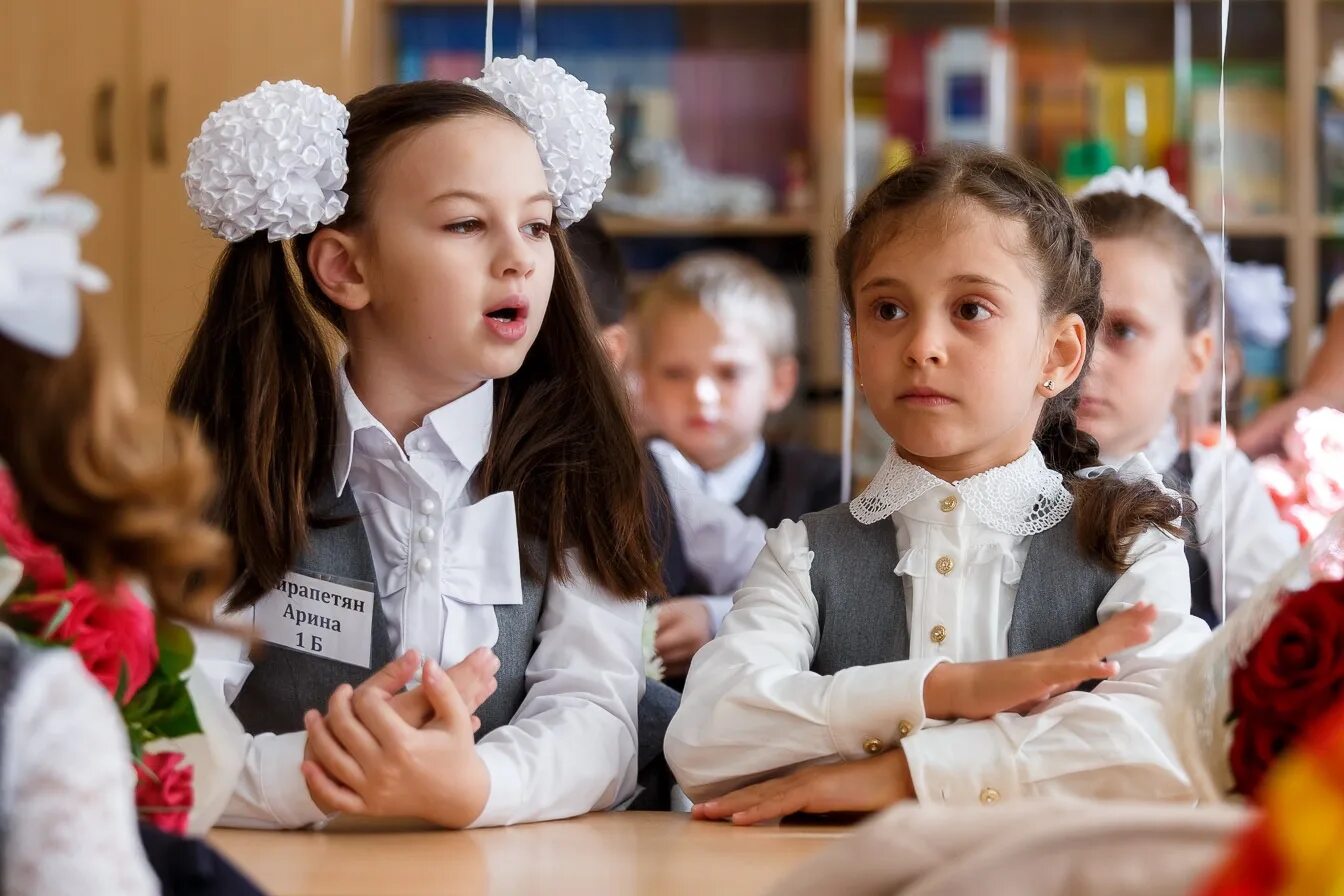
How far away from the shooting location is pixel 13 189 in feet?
2.22

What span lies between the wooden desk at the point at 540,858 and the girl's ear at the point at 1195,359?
1.06 m

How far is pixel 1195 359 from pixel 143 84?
2207 mm

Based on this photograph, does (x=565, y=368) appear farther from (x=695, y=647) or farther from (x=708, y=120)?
(x=708, y=120)

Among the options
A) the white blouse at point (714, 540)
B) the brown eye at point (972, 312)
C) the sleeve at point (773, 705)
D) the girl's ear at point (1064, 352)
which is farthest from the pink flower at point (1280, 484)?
the sleeve at point (773, 705)

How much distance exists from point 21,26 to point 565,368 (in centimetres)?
236

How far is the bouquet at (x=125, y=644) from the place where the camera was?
76 centimetres

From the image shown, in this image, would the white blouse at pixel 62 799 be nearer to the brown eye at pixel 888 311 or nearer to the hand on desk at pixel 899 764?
the hand on desk at pixel 899 764

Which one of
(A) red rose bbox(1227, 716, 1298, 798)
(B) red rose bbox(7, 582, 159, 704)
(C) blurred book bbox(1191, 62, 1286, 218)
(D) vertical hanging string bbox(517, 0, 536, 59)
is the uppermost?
(D) vertical hanging string bbox(517, 0, 536, 59)

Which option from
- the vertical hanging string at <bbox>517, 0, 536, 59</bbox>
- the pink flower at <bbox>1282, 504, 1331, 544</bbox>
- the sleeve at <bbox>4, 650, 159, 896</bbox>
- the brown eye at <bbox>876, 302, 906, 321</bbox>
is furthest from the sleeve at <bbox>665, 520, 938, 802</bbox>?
the vertical hanging string at <bbox>517, 0, 536, 59</bbox>

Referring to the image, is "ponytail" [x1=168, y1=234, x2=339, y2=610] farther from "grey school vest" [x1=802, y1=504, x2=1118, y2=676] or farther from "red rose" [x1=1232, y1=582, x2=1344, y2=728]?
"red rose" [x1=1232, y1=582, x2=1344, y2=728]

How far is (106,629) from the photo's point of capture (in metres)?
0.78

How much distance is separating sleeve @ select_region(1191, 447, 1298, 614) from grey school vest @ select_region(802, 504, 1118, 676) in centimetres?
54

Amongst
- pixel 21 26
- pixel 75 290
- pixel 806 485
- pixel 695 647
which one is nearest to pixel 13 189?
pixel 75 290

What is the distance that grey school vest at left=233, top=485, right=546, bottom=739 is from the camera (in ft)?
4.00
